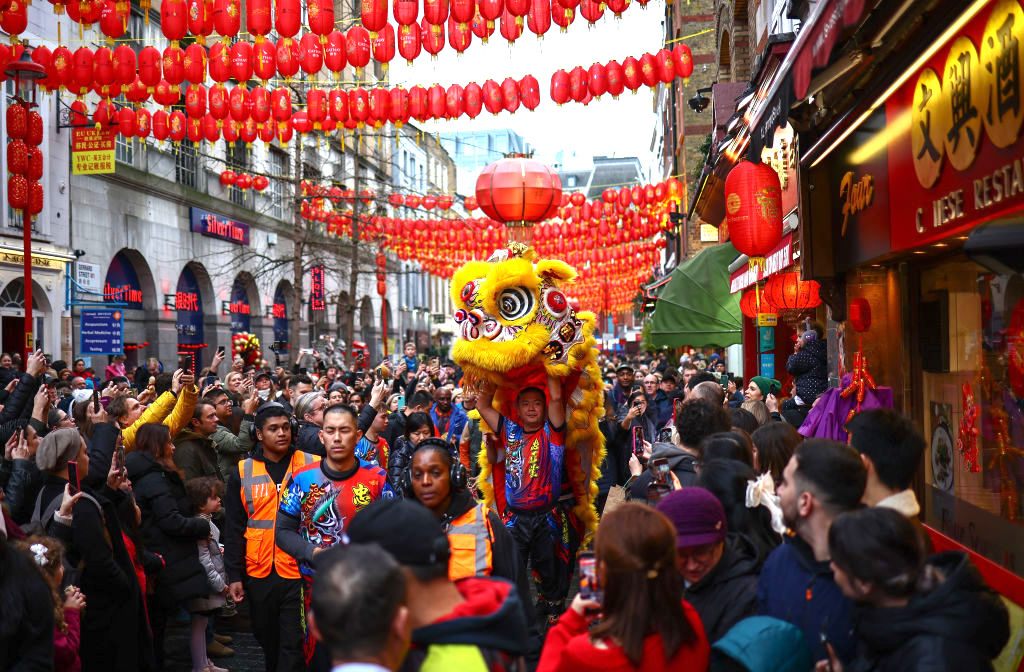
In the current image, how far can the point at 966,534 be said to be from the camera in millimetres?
5949

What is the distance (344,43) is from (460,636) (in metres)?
10.9

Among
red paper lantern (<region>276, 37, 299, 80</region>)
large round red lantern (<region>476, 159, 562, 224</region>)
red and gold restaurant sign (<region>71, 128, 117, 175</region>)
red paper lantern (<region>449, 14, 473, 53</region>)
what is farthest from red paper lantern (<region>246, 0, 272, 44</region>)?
red and gold restaurant sign (<region>71, 128, 117, 175</region>)

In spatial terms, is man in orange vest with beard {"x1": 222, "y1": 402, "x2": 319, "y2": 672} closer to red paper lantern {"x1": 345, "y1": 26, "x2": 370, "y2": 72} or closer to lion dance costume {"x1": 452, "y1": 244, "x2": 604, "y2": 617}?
lion dance costume {"x1": 452, "y1": 244, "x2": 604, "y2": 617}

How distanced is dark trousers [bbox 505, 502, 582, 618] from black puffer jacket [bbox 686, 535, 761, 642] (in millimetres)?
3642

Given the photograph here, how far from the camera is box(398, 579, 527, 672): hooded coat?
8.18 feet

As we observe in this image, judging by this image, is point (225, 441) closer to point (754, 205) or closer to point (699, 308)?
point (754, 205)

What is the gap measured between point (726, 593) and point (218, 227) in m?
27.0

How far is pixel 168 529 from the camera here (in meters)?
6.15

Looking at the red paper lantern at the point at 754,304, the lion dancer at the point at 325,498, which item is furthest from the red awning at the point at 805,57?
the red paper lantern at the point at 754,304

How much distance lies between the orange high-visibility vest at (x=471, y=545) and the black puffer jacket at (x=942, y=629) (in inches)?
64.2

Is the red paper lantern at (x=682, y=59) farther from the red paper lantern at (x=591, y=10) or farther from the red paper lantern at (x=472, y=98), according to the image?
the red paper lantern at (x=472, y=98)

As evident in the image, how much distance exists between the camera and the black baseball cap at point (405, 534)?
261cm

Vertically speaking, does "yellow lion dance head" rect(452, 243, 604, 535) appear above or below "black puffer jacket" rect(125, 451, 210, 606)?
above

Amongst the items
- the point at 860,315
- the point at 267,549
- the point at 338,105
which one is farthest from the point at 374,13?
the point at 267,549
